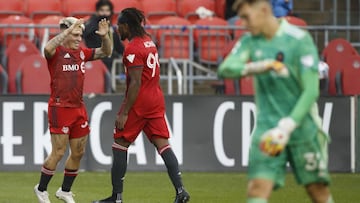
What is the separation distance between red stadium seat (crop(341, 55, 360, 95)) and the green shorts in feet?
33.4

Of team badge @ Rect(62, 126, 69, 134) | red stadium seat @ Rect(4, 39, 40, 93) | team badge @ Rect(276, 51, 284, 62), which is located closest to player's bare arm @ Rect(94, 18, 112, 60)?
team badge @ Rect(62, 126, 69, 134)

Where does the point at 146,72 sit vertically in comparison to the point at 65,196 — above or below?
above

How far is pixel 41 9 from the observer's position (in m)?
21.8

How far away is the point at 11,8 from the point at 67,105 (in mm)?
9071

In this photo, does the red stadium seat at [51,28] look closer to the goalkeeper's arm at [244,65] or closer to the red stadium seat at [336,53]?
the red stadium seat at [336,53]

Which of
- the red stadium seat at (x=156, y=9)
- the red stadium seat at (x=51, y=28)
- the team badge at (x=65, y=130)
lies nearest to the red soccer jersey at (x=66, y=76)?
the team badge at (x=65, y=130)

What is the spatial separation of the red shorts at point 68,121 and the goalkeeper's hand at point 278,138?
4.73 m

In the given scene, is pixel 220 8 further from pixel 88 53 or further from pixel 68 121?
pixel 68 121

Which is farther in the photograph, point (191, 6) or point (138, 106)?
point (191, 6)

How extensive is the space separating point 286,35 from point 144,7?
13188mm

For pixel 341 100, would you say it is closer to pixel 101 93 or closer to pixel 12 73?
pixel 101 93

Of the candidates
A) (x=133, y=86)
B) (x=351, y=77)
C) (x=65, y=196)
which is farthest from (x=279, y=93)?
(x=351, y=77)

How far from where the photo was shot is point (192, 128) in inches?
709

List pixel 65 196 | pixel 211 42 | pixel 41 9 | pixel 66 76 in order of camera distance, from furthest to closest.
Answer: pixel 41 9
pixel 211 42
pixel 65 196
pixel 66 76
